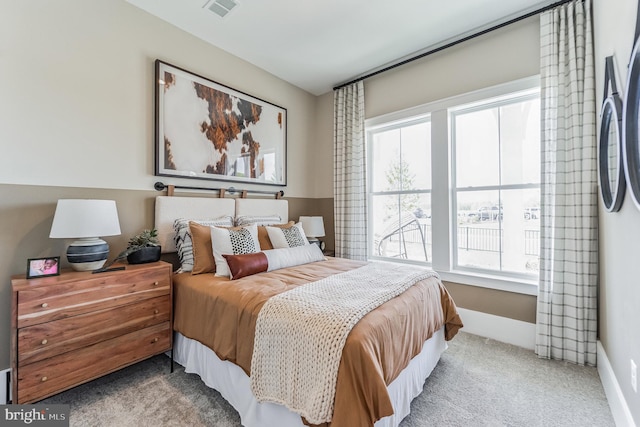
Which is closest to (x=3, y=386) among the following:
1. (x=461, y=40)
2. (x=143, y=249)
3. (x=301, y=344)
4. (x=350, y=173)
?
(x=143, y=249)

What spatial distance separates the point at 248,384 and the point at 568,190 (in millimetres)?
2765

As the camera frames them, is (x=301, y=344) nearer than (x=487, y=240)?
Yes

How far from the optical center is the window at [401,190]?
10.6 feet

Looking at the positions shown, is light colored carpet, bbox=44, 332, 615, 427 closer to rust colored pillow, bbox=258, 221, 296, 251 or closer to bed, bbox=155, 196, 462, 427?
bed, bbox=155, 196, 462, 427

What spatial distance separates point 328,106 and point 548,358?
147 inches

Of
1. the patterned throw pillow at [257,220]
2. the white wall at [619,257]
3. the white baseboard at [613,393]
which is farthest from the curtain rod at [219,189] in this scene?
the white baseboard at [613,393]

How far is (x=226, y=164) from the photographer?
2967 millimetres

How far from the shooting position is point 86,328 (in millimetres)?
1679

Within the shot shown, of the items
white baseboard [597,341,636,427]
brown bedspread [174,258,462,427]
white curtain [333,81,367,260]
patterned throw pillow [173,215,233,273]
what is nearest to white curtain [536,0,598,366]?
white baseboard [597,341,636,427]

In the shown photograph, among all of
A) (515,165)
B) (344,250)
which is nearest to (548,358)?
(515,165)

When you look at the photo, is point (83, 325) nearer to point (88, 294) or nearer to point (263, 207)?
point (88, 294)

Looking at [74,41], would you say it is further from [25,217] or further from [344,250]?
[344,250]

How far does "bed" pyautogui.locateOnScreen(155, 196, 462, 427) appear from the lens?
44.3 inches

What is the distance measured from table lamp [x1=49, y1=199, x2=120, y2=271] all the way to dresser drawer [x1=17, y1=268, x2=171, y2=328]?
0.20 m
